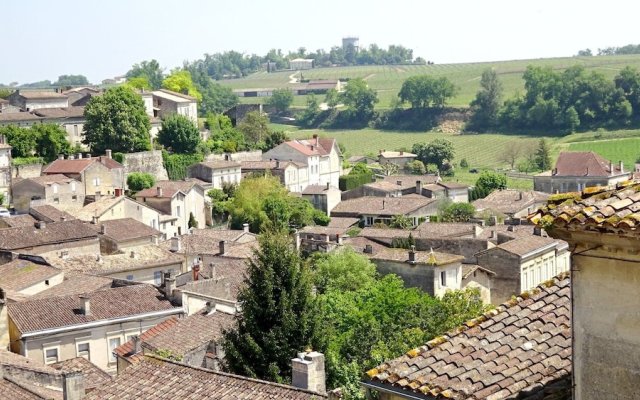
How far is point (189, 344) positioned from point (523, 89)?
5324 inches

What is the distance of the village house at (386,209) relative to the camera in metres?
62.6

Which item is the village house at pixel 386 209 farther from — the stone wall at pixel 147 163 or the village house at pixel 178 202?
the stone wall at pixel 147 163

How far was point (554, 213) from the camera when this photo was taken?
5.79 meters

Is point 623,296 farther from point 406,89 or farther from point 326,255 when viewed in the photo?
point 406,89

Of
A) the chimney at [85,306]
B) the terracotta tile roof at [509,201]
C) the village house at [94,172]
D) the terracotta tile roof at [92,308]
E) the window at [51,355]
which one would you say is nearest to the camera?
the window at [51,355]

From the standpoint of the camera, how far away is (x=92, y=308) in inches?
1236

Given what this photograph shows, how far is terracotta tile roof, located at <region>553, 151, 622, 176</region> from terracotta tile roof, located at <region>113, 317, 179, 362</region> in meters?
55.3

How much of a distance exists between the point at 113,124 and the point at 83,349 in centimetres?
4329

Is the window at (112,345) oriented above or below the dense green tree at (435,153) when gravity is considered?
above

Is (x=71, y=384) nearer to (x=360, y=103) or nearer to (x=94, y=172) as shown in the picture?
(x=94, y=172)

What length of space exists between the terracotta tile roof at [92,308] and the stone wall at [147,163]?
36949 mm

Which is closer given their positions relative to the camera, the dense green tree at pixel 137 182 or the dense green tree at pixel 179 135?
the dense green tree at pixel 137 182

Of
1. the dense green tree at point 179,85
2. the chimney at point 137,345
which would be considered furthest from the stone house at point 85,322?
the dense green tree at point 179,85

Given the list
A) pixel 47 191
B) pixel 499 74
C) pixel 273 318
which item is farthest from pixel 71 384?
pixel 499 74
